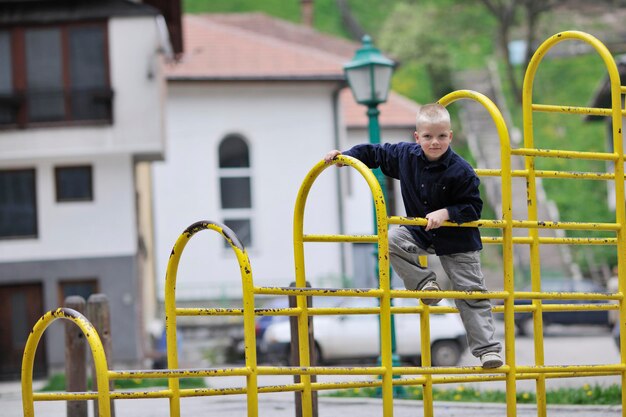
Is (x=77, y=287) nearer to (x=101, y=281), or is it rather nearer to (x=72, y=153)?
(x=101, y=281)

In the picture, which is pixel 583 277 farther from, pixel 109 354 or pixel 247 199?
pixel 109 354

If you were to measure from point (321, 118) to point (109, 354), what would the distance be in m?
27.9

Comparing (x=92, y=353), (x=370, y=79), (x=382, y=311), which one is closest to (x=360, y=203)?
(x=370, y=79)

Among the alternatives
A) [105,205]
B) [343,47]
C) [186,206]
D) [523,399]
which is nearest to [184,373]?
[523,399]

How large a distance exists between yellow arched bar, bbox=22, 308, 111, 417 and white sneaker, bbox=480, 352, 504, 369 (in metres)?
2.41

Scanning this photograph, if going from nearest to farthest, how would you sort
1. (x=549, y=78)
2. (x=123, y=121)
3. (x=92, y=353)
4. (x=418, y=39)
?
(x=92, y=353) → (x=123, y=121) → (x=418, y=39) → (x=549, y=78)

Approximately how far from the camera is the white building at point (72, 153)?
2762 cm

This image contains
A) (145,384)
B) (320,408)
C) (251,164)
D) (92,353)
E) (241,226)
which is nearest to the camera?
(92,353)

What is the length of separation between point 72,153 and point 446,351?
9.59 meters

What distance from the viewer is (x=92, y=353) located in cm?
663

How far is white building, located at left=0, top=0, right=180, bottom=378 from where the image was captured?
27625mm

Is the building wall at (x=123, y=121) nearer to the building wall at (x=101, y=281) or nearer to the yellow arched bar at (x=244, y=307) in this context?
the building wall at (x=101, y=281)

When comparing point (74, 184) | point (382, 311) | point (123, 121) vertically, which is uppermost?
point (123, 121)

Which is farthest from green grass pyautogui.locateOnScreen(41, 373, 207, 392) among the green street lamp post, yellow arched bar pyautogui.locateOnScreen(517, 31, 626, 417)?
yellow arched bar pyautogui.locateOnScreen(517, 31, 626, 417)
